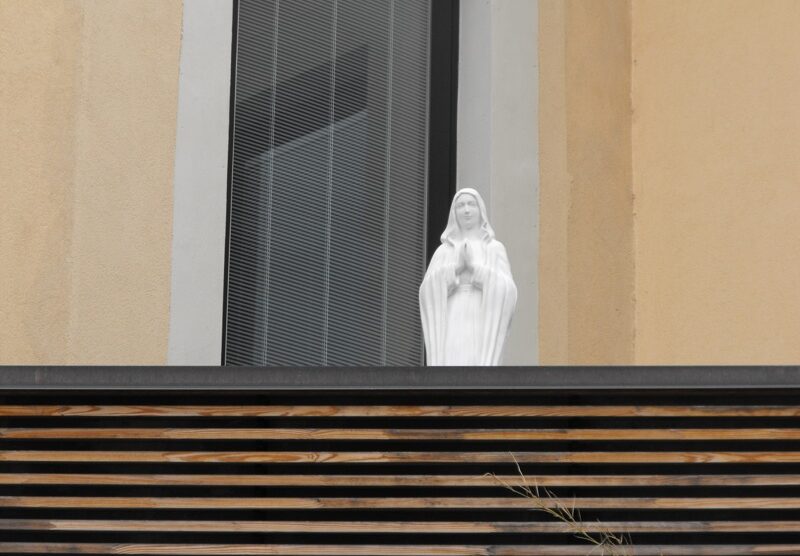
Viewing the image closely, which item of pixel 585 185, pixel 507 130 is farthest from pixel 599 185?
pixel 507 130

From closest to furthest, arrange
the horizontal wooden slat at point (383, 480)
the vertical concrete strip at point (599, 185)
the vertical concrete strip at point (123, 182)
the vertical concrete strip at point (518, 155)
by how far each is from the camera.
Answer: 1. the horizontal wooden slat at point (383, 480)
2. the vertical concrete strip at point (123, 182)
3. the vertical concrete strip at point (518, 155)
4. the vertical concrete strip at point (599, 185)

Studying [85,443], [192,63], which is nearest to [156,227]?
[192,63]

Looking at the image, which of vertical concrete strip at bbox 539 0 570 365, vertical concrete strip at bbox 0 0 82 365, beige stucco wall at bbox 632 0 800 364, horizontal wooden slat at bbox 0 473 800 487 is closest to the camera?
horizontal wooden slat at bbox 0 473 800 487

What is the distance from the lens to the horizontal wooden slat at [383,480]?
27.9ft

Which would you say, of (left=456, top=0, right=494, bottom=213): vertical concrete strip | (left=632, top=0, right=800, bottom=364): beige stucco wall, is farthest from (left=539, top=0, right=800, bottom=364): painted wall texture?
(left=456, top=0, right=494, bottom=213): vertical concrete strip

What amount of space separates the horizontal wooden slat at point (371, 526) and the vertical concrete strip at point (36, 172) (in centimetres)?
196

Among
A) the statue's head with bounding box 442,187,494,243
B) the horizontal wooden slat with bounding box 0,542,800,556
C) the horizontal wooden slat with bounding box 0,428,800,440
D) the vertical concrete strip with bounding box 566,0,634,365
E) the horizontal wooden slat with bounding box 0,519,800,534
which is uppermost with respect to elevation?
the vertical concrete strip with bounding box 566,0,634,365

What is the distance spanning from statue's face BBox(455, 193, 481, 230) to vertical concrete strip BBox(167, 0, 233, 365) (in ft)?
5.71

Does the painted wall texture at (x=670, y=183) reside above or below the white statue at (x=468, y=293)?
above

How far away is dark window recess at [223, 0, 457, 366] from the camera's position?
37.9ft

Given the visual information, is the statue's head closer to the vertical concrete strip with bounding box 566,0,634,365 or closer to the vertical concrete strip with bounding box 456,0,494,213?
the vertical concrete strip with bounding box 456,0,494,213

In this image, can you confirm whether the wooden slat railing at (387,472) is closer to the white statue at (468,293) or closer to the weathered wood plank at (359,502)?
the weathered wood plank at (359,502)

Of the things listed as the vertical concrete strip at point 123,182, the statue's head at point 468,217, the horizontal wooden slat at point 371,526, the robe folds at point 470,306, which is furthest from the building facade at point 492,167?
the horizontal wooden slat at point 371,526

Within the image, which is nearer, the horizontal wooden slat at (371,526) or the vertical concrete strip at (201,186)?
the horizontal wooden slat at (371,526)
